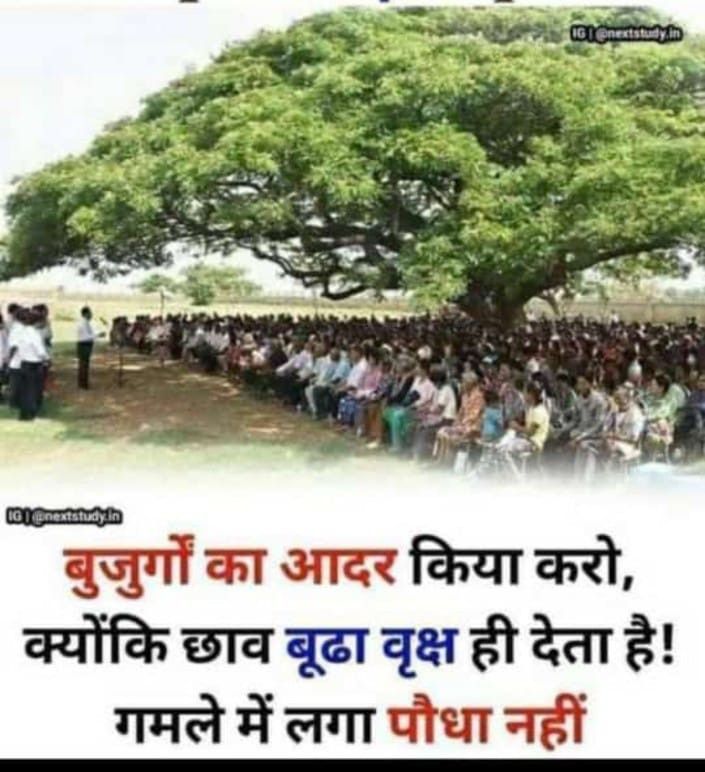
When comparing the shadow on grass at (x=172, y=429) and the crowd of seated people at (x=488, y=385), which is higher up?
the crowd of seated people at (x=488, y=385)

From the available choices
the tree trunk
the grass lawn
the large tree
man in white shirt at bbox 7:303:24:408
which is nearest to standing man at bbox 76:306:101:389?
the grass lawn

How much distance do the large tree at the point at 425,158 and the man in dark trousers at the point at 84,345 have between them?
125 cm

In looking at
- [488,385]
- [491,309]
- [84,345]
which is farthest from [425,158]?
[84,345]

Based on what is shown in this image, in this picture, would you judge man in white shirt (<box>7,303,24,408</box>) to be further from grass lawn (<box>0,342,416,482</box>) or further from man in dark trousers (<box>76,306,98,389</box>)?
man in dark trousers (<box>76,306,98,389</box>)

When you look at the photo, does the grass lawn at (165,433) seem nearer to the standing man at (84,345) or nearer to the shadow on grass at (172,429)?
the shadow on grass at (172,429)

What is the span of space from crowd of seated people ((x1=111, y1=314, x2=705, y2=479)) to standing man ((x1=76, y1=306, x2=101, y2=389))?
1485 millimetres

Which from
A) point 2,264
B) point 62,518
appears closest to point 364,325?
point 2,264

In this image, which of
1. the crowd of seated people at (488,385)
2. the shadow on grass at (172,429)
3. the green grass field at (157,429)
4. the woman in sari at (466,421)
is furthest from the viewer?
the shadow on grass at (172,429)

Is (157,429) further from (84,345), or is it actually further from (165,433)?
(84,345)

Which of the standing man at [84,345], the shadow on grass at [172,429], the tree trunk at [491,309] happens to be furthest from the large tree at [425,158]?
the shadow on grass at [172,429]

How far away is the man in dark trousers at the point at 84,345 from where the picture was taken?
10.7m

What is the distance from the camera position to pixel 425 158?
7.86m

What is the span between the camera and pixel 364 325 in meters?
11.5

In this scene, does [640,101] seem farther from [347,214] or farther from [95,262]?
[95,262]
